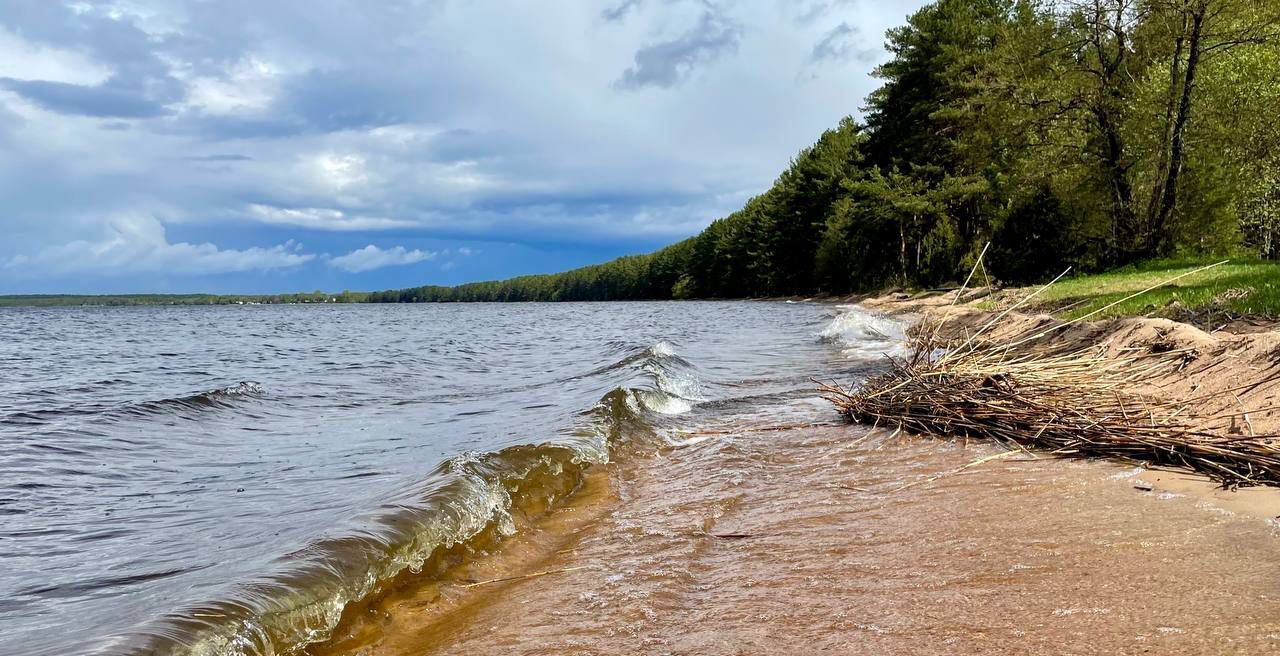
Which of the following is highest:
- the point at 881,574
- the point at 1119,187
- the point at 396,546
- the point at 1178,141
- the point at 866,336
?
the point at 1178,141

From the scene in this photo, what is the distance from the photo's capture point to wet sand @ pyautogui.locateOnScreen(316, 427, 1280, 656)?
260cm

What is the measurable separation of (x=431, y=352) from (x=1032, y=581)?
65.7 feet

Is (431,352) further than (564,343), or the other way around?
(564,343)

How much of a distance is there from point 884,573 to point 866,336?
Answer: 49.0 feet

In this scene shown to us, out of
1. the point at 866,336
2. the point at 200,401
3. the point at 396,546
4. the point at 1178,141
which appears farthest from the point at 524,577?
the point at 1178,141

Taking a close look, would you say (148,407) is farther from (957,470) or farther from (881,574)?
(881,574)

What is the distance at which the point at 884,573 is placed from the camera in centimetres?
327

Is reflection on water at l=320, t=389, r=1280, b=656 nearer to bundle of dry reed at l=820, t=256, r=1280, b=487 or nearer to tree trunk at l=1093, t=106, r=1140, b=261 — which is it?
bundle of dry reed at l=820, t=256, r=1280, b=487

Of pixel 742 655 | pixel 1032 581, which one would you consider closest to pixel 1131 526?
pixel 1032 581

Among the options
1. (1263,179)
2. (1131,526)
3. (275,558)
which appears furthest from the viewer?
(1263,179)

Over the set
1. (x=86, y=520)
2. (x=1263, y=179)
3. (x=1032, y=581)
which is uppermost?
(x=1263, y=179)

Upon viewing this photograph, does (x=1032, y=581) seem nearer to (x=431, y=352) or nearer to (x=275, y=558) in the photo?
(x=275, y=558)

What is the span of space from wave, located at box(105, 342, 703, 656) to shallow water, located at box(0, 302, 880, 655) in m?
0.01

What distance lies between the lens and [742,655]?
103 inches
